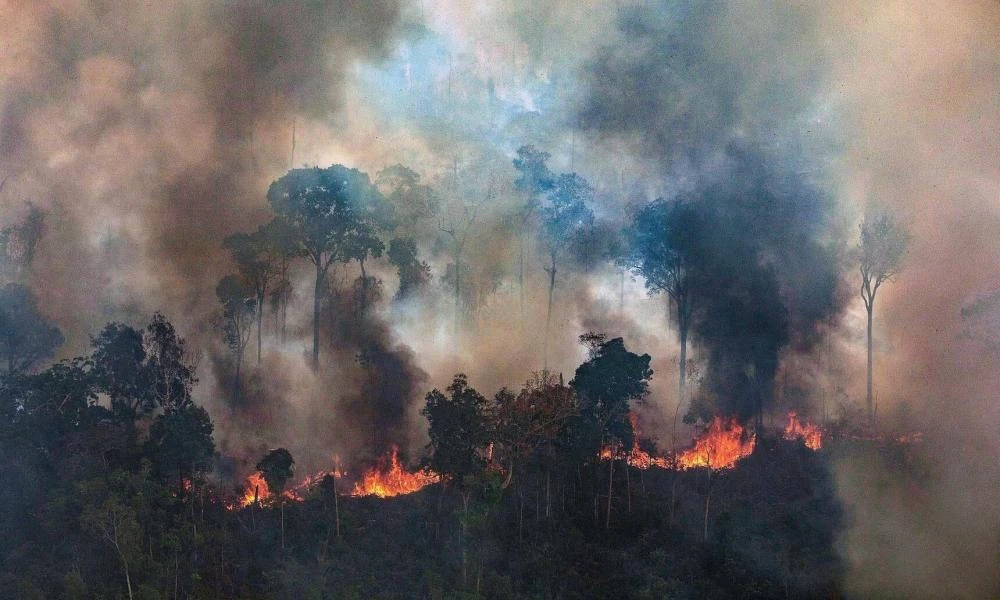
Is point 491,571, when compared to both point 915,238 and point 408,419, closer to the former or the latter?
point 408,419

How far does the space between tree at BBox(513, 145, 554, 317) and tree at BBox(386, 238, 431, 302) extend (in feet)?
33.0

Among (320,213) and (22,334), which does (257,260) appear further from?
(22,334)

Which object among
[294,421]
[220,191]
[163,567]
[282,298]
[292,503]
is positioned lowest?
[163,567]

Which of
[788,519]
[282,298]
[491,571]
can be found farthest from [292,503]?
[788,519]

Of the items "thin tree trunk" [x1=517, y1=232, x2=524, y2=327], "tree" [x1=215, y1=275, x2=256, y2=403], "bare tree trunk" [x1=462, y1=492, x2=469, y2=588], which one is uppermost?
"thin tree trunk" [x1=517, y1=232, x2=524, y2=327]

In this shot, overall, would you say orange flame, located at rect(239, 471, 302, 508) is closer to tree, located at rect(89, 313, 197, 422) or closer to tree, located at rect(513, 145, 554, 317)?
tree, located at rect(89, 313, 197, 422)

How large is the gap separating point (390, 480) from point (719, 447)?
Result: 25.1 meters

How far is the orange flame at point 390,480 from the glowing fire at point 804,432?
28354 mm

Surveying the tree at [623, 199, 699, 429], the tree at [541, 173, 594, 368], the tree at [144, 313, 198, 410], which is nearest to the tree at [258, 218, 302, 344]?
the tree at [144, 313, 198, 410]

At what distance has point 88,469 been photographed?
57719mm

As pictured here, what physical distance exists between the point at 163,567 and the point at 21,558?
787cm

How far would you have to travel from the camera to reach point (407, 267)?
8506 cm

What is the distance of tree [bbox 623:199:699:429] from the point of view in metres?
78.4

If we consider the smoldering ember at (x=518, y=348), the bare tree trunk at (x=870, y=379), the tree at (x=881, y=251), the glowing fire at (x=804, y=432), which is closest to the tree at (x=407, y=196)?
the smoldering ember at (x=518, y=348)
